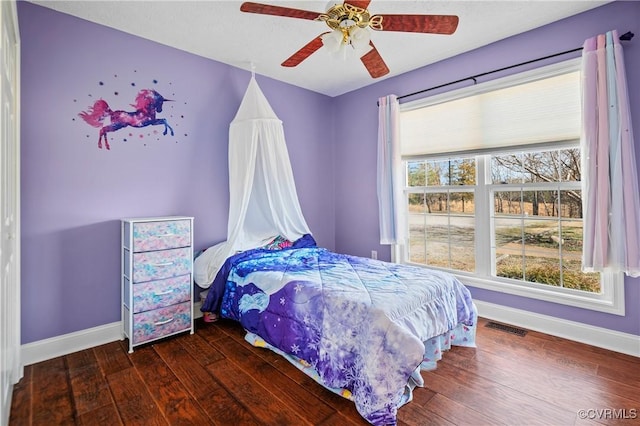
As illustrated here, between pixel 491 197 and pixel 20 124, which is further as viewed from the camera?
pixel 491 197

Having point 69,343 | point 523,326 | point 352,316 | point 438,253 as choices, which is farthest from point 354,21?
point 69,343

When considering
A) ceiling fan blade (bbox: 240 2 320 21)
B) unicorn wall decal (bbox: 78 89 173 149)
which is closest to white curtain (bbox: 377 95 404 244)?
ceiling fan blade (bbox: 240 2 320 21)

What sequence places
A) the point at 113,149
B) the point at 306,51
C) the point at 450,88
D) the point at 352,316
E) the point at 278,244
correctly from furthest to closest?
the point at 278,244
the point at 450,88
the point at 113,149
the point at 306,51
the point at 352,316

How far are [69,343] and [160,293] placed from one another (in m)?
0.74

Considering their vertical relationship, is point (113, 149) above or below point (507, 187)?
above

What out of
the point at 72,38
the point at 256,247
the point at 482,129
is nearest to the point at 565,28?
the point at 482,129

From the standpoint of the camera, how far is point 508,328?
8.98ft

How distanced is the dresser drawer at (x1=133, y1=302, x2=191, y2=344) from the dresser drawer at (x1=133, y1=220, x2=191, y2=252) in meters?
0.51

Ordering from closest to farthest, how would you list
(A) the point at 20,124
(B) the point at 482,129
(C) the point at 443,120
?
(A) the point at 20,124 < (B) the point at 482,129 < (C) the point at 443,120

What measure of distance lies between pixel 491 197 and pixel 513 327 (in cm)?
119

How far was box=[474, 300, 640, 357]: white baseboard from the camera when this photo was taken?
7.51ft

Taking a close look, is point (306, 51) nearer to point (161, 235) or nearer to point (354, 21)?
point (354, 21)

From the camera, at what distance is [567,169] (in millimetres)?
2633

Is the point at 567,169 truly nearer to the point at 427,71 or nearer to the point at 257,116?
the point at 427,71
